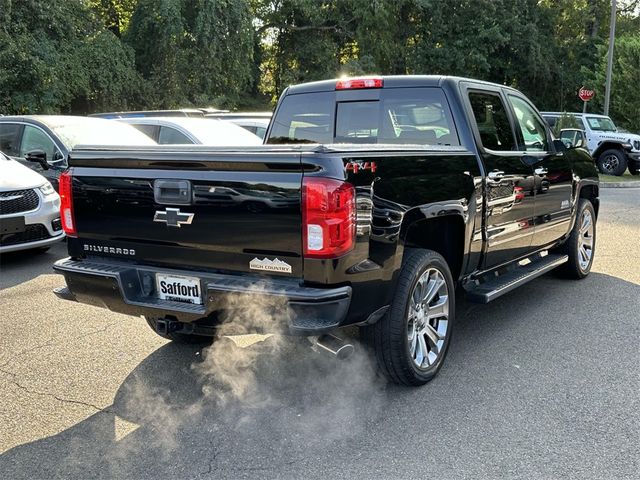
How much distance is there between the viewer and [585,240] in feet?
21.2

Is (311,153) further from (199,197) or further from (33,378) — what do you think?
(33,378)

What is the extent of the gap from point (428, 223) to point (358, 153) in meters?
0.99

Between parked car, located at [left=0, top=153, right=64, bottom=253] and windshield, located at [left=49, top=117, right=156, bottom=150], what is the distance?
0.95 m

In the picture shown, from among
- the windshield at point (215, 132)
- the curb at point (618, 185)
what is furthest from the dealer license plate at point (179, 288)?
the curb at point (618, 185)

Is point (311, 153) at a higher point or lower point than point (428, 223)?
higher

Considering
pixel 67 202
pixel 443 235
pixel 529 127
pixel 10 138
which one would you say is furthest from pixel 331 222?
pixel 10 138

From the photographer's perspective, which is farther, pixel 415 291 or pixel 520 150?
pixel 520 150

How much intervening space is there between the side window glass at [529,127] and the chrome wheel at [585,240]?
4.04ft

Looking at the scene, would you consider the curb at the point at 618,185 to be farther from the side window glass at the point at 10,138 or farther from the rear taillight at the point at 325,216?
the rear taillight at the point at 325,216

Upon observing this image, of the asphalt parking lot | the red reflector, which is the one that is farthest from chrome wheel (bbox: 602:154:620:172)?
the red reflector

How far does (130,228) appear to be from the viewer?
3568 mm

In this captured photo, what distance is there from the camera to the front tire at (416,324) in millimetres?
3521

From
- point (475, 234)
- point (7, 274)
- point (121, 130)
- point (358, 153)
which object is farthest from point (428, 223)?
point (121, 130)

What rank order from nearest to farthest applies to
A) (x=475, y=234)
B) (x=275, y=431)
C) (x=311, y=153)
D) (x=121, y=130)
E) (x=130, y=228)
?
(x=311, y=153) → (x=275, y=431) → (x=130, y=228) → (x=475, y=234) → (x=121, y=130)
